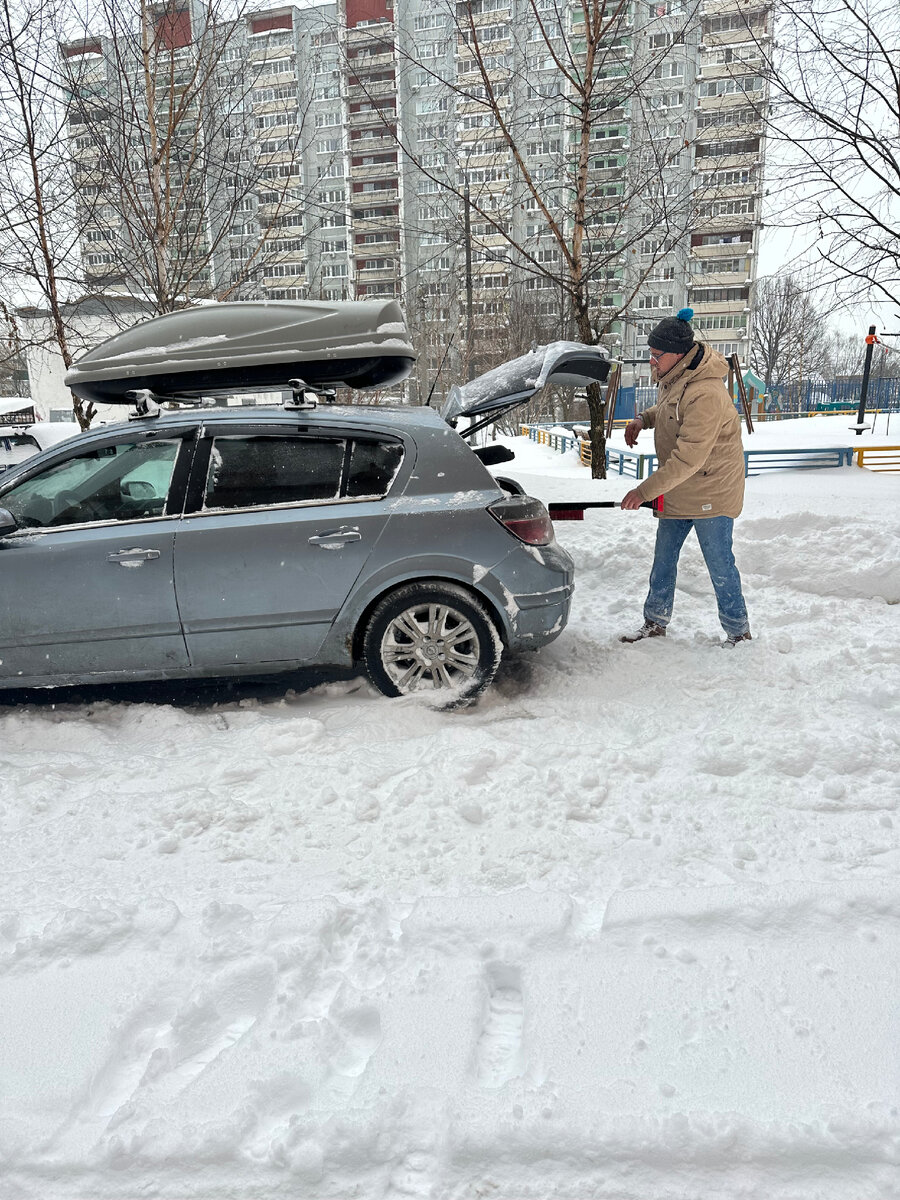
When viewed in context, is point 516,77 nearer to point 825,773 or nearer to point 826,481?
point 826,481

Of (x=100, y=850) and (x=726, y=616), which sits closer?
(x=100, y=850)

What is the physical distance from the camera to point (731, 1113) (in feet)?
5.47

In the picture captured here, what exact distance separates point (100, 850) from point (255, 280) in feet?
42.6

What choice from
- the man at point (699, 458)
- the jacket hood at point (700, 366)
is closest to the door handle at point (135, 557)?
the man at point (699, 458)

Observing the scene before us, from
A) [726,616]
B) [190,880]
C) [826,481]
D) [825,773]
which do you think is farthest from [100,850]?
[826,481]

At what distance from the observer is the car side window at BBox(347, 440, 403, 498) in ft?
12.6

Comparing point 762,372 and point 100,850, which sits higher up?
point 762,372

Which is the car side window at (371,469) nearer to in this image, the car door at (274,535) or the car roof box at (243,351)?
the car door at (274,535)

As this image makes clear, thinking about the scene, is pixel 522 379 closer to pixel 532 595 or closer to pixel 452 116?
pixel 532 595

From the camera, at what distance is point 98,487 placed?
389cm

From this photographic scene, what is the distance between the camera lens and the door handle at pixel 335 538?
3723 millimetres

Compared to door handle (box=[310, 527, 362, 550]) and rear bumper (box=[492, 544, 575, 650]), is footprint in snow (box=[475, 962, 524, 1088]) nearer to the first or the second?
rear bumper (box=[492, 544, 575, 650])

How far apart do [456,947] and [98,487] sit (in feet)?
9.97

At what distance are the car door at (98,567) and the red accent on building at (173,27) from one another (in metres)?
9.42
